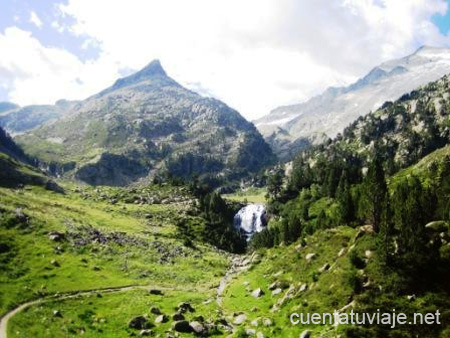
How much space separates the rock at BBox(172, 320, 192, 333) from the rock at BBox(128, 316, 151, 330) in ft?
13.2

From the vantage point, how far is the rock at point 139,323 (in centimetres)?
5853

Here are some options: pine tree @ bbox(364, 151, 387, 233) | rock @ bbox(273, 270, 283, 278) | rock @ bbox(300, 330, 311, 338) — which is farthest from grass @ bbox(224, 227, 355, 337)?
pine tree @ bbox(364, 151, 387, 233)

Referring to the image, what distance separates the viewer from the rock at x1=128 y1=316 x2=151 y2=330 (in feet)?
192

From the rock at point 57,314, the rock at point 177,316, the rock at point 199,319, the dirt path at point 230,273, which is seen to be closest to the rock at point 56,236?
the rock at point 57,314

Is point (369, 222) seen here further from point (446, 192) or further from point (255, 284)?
point (446, 192)

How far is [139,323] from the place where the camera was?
59156 mm

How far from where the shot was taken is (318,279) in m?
61.2

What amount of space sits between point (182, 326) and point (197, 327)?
6.34 ft

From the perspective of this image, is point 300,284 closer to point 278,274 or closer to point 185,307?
point 278,274

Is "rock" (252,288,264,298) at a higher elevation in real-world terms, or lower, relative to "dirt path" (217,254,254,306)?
higher

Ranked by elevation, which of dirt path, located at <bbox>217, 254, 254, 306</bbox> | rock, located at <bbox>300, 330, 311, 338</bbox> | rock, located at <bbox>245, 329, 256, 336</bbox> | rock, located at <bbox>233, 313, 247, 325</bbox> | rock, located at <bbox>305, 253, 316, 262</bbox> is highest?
rock, located at <bbox>305, 253, 316, 262</bbox>

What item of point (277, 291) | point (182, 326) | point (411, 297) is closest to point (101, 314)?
point (182, 326)

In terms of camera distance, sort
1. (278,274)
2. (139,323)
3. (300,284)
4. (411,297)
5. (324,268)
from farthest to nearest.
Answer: (278,274) → (324,268) → (300,284) → (139,323) → (411,297)

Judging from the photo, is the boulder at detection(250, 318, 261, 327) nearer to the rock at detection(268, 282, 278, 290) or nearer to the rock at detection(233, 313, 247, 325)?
the rock at detection(233, 313, 247, 325)
